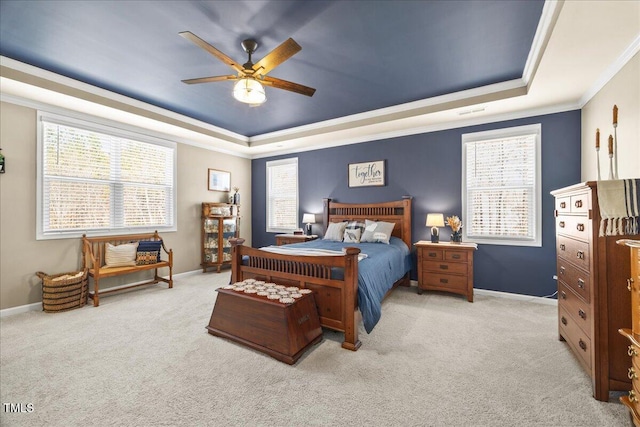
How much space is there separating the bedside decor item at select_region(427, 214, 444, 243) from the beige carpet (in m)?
1.31

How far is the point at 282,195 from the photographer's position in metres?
6.22

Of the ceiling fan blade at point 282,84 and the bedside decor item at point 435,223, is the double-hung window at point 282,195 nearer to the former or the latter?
the bedside decor item at point 435,223

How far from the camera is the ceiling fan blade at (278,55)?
Answer: 2142mm

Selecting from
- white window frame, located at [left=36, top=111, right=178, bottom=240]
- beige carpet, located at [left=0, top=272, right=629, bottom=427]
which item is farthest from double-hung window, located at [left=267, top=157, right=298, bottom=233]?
beige carpet, located at [left=0, top=272, right=629, bottom=427]

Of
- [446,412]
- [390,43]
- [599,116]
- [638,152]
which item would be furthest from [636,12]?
[446,412]

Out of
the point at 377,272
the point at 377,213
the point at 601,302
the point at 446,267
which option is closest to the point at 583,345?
the point at 601,302

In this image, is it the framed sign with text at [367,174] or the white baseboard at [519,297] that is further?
the framed sign with text at [367,174]

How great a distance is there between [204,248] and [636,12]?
6143 millimetres

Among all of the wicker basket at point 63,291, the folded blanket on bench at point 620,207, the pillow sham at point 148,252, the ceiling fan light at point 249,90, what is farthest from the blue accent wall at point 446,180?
the wicker basket at point 63,291

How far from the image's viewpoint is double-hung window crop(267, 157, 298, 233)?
19.9 ft

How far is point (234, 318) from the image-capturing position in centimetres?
258

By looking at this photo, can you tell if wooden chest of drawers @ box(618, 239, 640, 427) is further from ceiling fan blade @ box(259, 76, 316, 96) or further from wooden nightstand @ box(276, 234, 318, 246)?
wooden nightstand @ box(276, 234, 318, 246)

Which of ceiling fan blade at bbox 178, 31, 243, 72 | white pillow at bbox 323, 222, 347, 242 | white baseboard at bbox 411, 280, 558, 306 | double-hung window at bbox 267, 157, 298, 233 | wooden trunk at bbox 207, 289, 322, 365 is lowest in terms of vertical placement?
white baseboard at bbox 411, 280, 558, 306

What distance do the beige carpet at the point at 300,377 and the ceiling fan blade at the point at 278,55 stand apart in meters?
2.55
